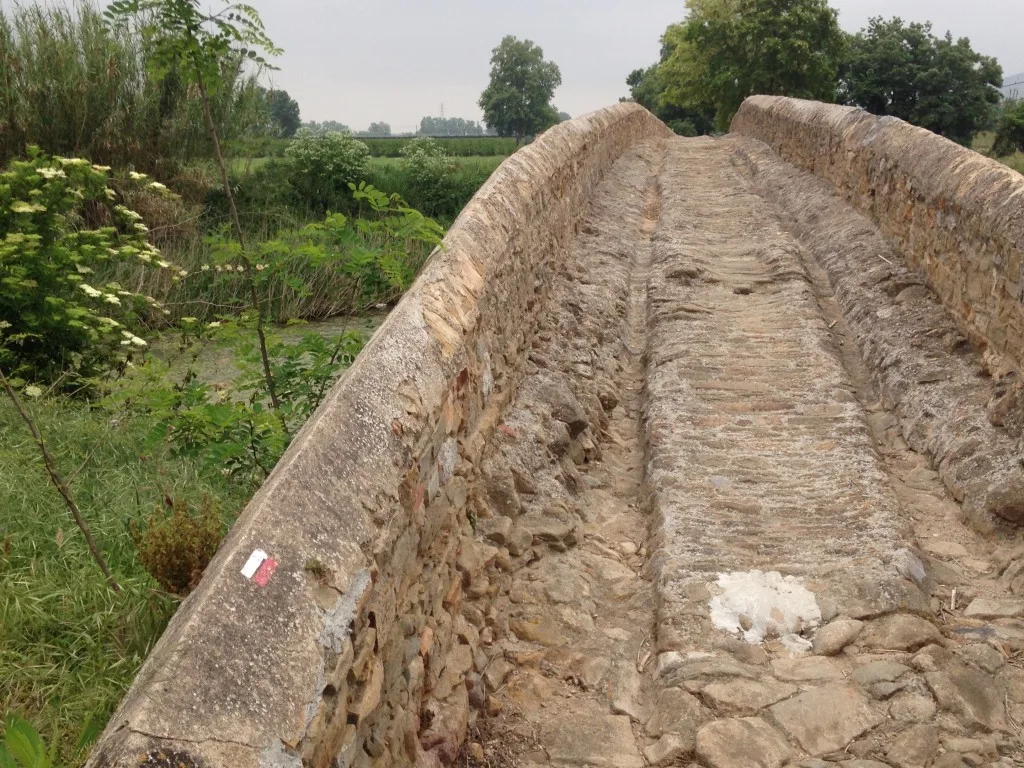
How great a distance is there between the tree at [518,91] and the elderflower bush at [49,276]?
61802 mm

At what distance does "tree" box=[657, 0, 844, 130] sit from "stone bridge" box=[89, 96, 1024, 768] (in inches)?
1192

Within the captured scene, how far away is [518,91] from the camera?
67.8 metres

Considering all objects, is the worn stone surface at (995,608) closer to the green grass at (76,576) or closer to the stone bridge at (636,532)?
the stone bridge at (636,532)

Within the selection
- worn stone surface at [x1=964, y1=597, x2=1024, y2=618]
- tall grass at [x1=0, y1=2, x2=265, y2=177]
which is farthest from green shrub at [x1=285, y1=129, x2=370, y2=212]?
worn stone surface at [x1=964, y1=597, x2=1024, y2=618]

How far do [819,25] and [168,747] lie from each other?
125 ft

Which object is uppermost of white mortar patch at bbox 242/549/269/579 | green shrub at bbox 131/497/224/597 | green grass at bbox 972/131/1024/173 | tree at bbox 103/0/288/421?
tree at bbox 103/0/288/421

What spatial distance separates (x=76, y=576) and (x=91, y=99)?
12.4m

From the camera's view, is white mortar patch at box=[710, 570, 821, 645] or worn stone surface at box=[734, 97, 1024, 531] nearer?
white mortar patch at box=[710, 570, 821, 645]

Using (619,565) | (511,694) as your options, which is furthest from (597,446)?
(511,694)

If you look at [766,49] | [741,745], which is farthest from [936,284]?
[766,49]

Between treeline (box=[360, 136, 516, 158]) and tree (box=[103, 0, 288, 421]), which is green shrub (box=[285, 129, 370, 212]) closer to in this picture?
treeline (box=[360, 136, 516, 158])

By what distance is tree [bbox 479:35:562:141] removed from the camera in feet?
214

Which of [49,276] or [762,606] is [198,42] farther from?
[762,606]

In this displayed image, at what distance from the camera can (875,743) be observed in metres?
2.72
